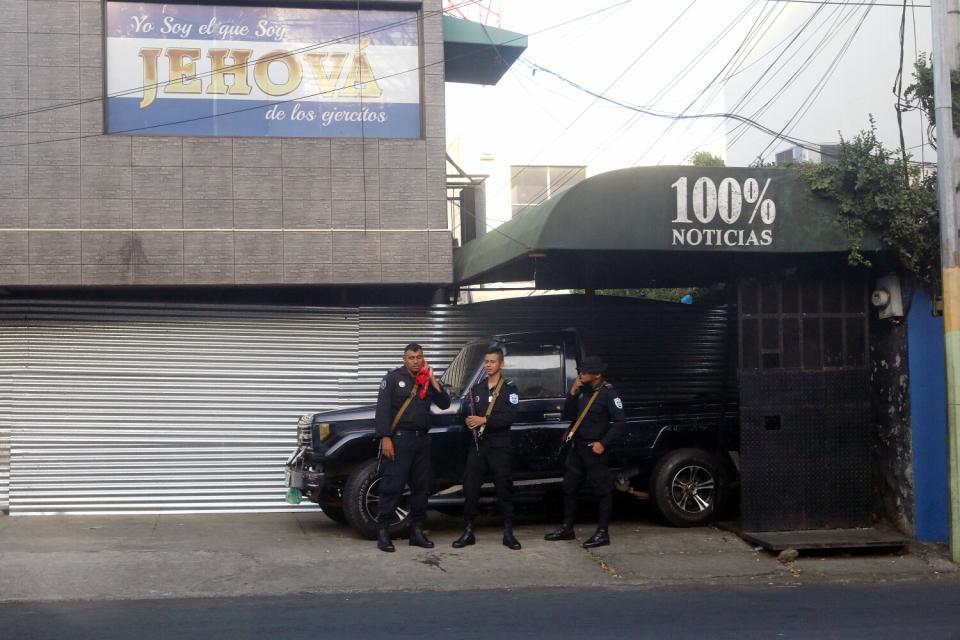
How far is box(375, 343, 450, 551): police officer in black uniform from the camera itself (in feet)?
31.0

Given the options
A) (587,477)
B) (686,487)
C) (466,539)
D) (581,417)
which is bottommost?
(466,539)

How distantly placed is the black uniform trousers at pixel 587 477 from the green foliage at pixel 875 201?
2926mm

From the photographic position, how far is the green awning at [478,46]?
13.9 m

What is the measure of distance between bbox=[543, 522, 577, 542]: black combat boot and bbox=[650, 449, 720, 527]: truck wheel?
42.3 inches

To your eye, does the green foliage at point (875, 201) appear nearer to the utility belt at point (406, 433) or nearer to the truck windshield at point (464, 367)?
the truck windshield at point (464, 367)

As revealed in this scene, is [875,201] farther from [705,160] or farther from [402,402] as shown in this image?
[705,160]

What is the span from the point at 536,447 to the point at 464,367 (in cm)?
116

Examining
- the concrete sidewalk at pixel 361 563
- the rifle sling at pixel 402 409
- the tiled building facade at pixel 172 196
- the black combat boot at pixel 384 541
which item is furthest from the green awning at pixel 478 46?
the black combat boot at pixel 384 541

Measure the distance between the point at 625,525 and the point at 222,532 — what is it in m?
4.19

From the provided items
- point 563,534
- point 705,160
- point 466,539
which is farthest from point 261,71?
point 705,160

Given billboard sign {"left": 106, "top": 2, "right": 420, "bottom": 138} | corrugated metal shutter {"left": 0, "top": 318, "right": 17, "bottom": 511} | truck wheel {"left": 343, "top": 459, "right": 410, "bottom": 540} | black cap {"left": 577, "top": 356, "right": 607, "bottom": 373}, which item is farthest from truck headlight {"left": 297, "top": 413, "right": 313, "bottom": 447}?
billboard sign {"left": 106, "top": 2, "right": 420, "bottom": 138}

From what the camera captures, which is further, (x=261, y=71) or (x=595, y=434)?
(x=261, y=71)

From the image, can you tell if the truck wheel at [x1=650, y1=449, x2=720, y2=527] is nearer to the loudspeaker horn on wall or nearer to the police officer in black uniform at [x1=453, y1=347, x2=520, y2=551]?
the police officer in black uniform at [x1=453, y1=347, x2=520, y2=551]

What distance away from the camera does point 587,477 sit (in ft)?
32.2
